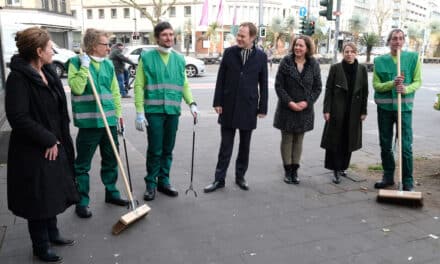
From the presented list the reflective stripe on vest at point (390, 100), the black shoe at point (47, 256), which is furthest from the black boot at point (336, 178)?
the black shoe at point (47, 256)

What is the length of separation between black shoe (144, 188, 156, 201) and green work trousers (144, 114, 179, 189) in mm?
44

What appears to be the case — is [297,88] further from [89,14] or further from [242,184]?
[89,14]

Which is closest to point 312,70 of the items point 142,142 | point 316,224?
point 316,224

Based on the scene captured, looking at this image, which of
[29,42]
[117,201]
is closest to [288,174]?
[117,201]

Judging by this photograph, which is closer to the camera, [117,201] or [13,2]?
[117,201]

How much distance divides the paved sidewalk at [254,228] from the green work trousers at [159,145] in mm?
267

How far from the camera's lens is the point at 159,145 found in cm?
460

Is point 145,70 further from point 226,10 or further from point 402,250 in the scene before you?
point 226,10

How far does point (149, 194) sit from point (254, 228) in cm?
131

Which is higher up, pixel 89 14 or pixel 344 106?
pixel 89 14

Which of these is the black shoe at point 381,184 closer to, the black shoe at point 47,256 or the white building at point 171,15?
the black shoe at point 47,256

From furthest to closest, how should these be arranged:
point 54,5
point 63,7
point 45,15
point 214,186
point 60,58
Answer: point 63,7
point 54,5
point 45,15
point 60,58
point 214,186

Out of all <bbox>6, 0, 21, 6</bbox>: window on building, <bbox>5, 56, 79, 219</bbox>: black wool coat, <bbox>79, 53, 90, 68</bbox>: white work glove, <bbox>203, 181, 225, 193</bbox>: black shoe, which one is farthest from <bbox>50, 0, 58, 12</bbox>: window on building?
<bbox>5, 56, 79, 219</bbox>: black wool coat

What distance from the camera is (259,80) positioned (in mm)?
4980
